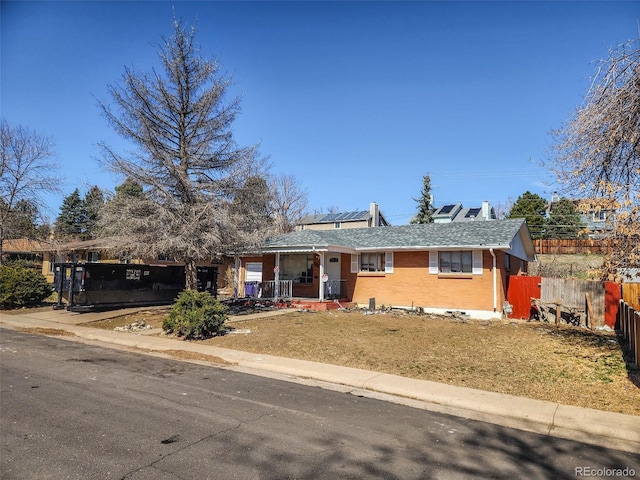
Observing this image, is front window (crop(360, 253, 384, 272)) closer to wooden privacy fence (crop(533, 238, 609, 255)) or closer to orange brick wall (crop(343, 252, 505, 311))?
orange brick wall (crop(343, 252, 505, 311))

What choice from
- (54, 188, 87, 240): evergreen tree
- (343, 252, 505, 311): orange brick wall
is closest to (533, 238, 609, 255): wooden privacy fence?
(343, 252, 505, 311): orange brick wall

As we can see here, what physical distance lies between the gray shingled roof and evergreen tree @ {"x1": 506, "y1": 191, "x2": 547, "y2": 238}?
28017 millimetres

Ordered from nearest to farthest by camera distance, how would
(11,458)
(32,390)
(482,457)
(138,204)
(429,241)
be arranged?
(11,458)
(482,457)
(32,390)
(138,204)
(429,241)

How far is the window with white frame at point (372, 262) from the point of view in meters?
20.9

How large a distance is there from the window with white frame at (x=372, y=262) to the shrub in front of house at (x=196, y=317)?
10.1m

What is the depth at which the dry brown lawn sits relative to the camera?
773 centimetres

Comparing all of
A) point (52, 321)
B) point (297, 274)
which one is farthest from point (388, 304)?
point (52, 321)

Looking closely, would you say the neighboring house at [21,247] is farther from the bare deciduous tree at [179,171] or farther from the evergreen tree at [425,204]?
the evergreen tree at [425,204]

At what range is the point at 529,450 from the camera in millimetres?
5035

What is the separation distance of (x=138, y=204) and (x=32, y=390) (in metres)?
8.82

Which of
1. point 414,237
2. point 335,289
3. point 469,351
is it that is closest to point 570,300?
point 414,237

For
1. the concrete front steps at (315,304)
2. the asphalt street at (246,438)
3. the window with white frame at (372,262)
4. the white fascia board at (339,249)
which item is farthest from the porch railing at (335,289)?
the asphalt street at (246,438)

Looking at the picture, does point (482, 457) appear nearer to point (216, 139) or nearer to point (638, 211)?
point (638, 211)

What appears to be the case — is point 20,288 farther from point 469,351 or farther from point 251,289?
point 469,351
